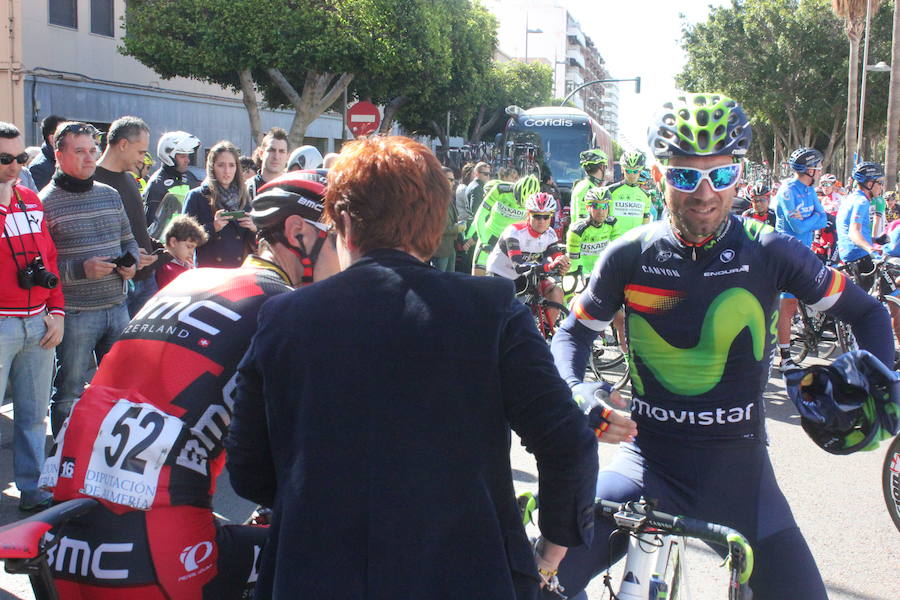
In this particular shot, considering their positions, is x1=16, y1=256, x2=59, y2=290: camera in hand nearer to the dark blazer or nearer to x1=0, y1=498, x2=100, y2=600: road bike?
x1=0, y1=498, x2=100, y2=600: road bike

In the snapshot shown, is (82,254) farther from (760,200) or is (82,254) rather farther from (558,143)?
(558,143)

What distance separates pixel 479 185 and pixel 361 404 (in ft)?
45.0

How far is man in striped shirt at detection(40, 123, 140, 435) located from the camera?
512 cm

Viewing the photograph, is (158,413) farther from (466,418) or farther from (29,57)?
(29,57)

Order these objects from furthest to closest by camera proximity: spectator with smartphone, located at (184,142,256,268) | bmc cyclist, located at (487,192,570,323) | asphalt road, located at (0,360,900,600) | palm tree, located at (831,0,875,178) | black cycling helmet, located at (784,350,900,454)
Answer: palm tree, located at (831,0,875,178)
bmc cyclist, located at (487,192,570,323)
spectator with smartphone, located at (184,142,256,268)
asphalt road, located at (0,360,900,600)
black cycling helmet, located at (784,350,900,454)

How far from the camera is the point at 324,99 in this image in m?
29.5

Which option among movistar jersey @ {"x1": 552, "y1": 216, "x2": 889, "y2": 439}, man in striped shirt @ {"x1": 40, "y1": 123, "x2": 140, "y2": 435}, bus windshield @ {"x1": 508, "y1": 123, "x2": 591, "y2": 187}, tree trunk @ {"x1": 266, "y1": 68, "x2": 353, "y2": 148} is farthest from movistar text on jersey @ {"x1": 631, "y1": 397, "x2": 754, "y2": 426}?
tree trunk @ {"x1": 266, "y1": 68, "x2": 353, "y2": 148}

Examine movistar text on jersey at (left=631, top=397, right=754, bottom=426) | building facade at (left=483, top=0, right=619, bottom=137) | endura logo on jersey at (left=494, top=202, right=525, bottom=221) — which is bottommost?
movistar text on jersey at (left=631, top=397, right=754, bottom=426)

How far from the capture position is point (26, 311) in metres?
4.79

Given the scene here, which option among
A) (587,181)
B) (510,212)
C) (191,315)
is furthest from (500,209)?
(191,315)

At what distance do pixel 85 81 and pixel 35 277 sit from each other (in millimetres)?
25031

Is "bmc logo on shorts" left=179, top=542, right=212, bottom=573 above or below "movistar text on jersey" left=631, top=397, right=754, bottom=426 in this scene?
below

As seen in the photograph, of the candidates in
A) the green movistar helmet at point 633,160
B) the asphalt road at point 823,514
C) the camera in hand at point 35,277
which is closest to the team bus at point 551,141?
the green movistar helmet at point 633,160

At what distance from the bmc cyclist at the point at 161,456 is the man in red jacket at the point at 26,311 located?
2.77m
